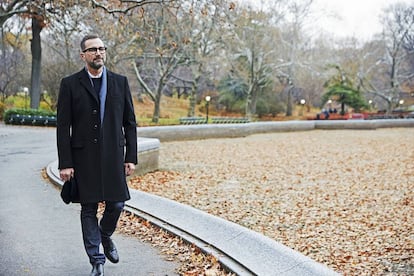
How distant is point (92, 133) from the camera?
402 cm

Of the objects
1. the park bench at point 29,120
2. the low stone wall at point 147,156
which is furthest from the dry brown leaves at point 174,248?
the park bench at point 29,120

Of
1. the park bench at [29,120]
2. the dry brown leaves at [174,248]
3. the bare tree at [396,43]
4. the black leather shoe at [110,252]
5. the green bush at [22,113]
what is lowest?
the dry brown leaves at [174,248]

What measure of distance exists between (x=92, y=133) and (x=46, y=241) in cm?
199

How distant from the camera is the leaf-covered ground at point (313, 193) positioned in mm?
6738

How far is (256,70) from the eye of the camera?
127 ft

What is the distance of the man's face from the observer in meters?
3.93

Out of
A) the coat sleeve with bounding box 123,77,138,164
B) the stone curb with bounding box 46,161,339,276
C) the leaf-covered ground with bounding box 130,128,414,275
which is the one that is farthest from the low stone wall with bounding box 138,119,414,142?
the coat sleeve with bounding box 123,77,138,164

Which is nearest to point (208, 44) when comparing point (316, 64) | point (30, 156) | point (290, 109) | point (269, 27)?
point (269, 27)

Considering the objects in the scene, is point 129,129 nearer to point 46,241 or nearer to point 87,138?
point 87,138

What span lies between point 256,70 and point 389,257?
33.1 m

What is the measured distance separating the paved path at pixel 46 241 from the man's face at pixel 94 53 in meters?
1.75

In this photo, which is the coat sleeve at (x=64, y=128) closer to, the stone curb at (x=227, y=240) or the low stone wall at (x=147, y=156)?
the stone curb at (x=227, y=240)

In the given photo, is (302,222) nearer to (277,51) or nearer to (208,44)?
(208,44)

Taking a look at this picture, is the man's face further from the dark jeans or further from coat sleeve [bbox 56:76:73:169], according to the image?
the dark jeans
